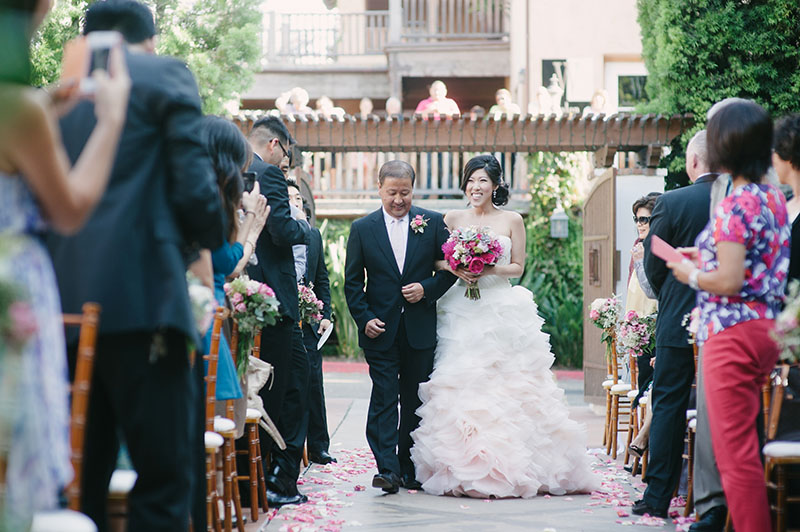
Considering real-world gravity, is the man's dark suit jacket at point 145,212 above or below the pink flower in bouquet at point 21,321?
above

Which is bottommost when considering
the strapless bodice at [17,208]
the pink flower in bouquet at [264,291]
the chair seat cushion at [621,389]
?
the chair seat cushion at [621,389]

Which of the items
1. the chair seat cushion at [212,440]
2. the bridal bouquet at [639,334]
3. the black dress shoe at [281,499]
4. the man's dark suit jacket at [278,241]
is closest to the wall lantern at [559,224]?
the bridal bouquet at [639,334]

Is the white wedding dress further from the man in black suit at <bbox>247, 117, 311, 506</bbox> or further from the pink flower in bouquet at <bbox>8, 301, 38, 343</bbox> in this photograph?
the pink flower in bouquet at <bbox>8, 301, 38, 343</bbox>

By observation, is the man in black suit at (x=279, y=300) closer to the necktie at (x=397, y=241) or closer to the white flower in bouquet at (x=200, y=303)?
the necktie at (x=397, y=241)

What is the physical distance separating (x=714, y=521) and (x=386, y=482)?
2.20 m

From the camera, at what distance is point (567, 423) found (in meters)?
6.35

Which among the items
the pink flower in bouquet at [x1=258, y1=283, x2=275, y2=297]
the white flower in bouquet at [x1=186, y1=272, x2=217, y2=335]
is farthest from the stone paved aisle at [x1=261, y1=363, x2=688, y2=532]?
the white flower in bouquet at [x1=186, y1=272, x2=217, y2=335]

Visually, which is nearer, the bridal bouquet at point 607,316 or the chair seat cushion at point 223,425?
the chair seat cushion at point 223,425

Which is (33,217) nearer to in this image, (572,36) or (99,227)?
(99,227)

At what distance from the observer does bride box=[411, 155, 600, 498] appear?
617 cm

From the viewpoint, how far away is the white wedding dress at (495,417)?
243 inches

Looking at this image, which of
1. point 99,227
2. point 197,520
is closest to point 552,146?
point 197,520

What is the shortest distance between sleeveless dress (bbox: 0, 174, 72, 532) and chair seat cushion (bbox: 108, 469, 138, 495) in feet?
3.09

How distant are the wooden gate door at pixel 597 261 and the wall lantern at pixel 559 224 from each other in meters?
4.02
